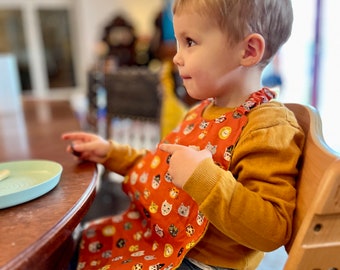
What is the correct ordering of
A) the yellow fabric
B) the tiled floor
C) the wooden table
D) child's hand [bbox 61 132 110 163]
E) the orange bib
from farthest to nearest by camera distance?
1. the tiled floor
2. the yellow fabric
3. child's hand [bbox 61 132 110 163]
4. the orange bib
5. the wooden table

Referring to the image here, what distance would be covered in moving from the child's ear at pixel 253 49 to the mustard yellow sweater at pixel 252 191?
10 centimetres

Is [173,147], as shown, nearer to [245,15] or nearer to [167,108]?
[245,15]

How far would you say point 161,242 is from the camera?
743 millimetres

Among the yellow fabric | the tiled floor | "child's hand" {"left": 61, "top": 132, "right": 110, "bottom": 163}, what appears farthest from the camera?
the tiled floor

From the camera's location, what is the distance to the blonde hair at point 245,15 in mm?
655

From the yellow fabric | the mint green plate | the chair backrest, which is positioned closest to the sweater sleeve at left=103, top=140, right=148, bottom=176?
the mint green plate

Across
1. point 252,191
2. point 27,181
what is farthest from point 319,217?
point 27,181

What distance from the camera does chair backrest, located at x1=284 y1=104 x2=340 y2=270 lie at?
455 mm

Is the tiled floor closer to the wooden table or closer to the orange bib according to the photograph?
the wooden table

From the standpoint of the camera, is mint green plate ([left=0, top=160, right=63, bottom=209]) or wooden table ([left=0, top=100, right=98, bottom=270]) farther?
mint green plate ([left=0, top=160, right=63, bottom=209])

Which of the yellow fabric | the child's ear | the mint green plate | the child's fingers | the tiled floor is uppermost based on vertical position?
the child's ear

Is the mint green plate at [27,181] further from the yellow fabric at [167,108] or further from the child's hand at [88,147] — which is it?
the yellow fabric at [167,108]

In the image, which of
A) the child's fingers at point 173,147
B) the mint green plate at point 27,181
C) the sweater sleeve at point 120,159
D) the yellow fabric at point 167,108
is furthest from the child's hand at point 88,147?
the yellow fabric at point 167,108

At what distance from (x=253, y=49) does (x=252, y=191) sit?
0.29 m
